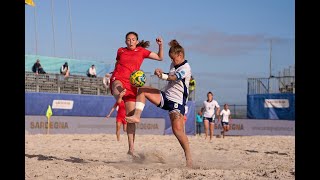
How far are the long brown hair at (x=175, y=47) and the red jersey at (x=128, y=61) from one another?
997mm

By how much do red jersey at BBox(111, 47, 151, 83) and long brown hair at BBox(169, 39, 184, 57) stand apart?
3.27 ft

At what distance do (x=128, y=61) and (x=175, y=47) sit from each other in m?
1.21

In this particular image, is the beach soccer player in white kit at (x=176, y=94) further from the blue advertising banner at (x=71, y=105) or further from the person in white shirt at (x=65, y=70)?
the person in white shirt at (x=65, y=70)

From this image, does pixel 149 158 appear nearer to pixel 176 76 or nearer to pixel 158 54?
pixel 158 54

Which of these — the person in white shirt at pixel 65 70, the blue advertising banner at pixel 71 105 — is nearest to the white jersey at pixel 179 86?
the blue advertising banner at pixel 71 105

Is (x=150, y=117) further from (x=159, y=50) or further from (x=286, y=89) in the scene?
(x=159, y=50)

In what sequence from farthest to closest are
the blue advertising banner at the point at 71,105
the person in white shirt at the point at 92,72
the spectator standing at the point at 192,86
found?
the person in white shirt at the point at 92,72
the blue advertising banner at the point at 71,105
the spectator standing at the point at 192,86

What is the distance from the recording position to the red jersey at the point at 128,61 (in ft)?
25.6

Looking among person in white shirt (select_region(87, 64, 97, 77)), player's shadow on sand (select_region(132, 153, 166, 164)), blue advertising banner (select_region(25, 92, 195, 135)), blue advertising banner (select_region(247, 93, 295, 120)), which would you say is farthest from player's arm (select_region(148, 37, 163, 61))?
blue advertising banner (select_region(247, 93, 295, 120))

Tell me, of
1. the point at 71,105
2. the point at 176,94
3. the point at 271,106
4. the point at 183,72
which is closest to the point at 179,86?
the point at 176,94

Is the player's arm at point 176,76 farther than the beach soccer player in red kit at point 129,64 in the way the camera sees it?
No
